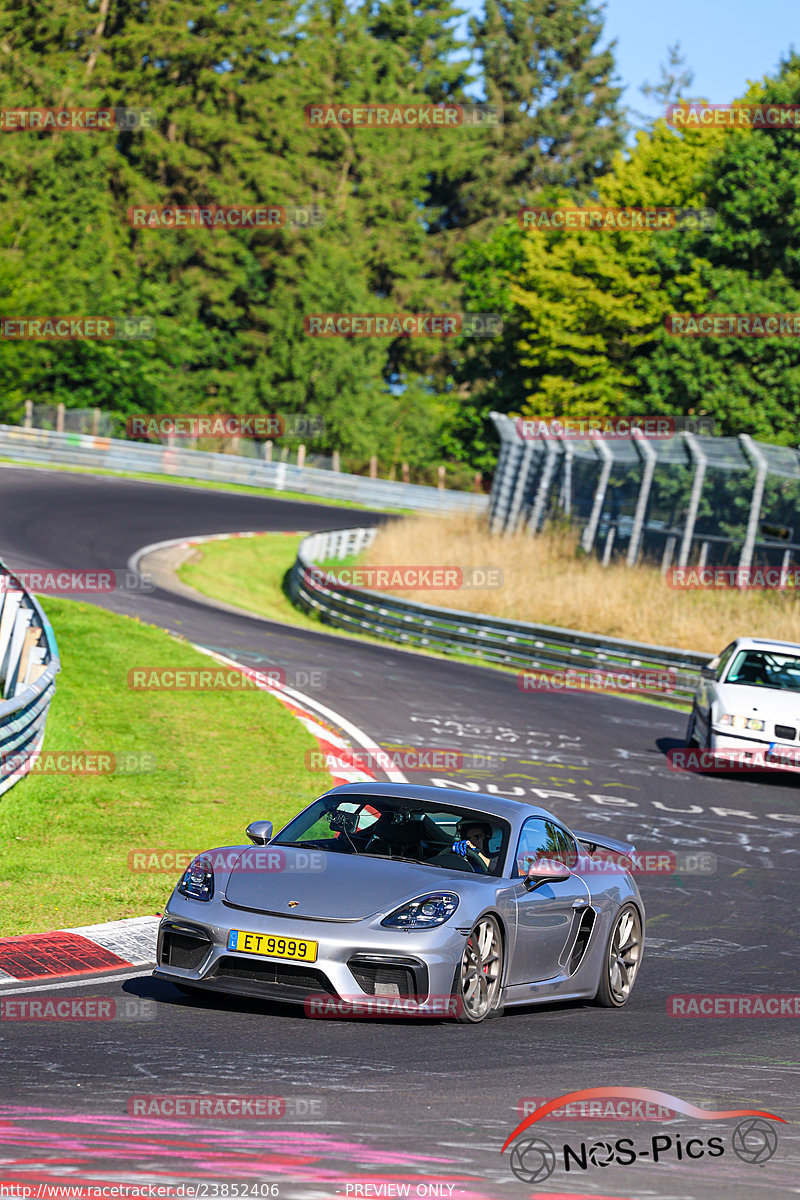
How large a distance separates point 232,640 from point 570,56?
290 ft

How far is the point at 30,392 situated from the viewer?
63531mm

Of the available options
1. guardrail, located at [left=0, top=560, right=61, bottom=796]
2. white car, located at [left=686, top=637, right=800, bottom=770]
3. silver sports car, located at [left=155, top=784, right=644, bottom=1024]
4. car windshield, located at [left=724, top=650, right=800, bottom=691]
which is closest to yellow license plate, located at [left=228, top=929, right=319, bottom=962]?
silver sports car, located at [left=155, top=784, right=644, bottom=1024]

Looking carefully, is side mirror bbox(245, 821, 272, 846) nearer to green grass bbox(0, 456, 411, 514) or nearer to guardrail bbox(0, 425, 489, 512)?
green grass bbox(0, 456, 411, 514)

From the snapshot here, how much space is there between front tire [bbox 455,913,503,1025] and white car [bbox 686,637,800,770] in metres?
10.2

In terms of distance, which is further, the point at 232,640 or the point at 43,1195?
the point at 232,640

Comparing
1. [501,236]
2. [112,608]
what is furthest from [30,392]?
[112,608]

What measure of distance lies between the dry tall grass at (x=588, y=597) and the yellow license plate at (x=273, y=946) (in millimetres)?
20611

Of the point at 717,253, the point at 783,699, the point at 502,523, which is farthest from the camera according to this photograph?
the point at 717,253

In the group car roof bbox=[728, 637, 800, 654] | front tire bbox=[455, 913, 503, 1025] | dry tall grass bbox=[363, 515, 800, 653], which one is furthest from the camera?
dry tall grass bbox=[363, 515, 800, 653]

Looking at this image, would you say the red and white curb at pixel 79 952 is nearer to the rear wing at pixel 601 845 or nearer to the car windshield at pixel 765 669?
the rear wing at pixel 601 845

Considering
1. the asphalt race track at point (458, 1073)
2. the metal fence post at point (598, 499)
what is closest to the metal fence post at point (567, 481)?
the metal fence post at point (598, 499)

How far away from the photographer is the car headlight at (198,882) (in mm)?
Answer: 7766

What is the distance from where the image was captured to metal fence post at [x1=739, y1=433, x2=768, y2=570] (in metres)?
28.1

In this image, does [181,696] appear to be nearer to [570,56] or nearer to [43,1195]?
[43,1195]
